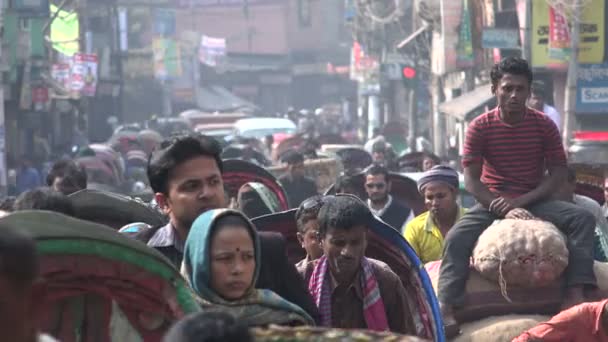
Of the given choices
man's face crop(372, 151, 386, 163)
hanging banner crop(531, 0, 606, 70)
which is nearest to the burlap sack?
man's face crop(372, 151, 386, 163)

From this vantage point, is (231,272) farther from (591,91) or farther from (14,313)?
(591,91)

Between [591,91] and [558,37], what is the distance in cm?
105

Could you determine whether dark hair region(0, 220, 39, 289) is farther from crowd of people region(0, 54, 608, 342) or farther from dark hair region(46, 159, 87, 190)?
dark hair region(46, 159, 87, 190)

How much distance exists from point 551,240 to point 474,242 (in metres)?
0.41

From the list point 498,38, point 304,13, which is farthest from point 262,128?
point 304,13

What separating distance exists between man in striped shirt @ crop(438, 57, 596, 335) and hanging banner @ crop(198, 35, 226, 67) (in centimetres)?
6851

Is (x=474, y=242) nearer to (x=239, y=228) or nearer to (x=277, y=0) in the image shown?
(x=239, y=228)

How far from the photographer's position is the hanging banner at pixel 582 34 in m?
Answer: 23.8

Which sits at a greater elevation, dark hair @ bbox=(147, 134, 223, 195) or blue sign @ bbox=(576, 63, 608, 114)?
dark hair @ bbox=(147, 134, 223, 195)

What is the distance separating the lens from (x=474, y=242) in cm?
720

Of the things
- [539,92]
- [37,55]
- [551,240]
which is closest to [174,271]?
[551,240]

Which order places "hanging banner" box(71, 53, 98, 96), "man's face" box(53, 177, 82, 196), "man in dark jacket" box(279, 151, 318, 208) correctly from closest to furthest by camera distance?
"man's face" box(53, 177, 82, 196) → "man in dark jacket" box(279, 151, 318, 208) → "hanging banner" box(71, 53, 98, 96)

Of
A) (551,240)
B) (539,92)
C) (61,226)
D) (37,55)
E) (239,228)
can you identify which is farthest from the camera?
(37,55)

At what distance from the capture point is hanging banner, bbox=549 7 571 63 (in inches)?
937
